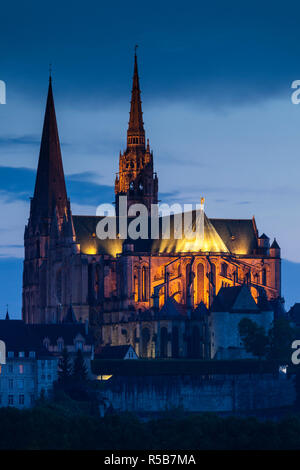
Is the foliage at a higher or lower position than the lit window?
lower

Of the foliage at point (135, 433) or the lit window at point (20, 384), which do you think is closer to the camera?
the foliage at point (135, 433)

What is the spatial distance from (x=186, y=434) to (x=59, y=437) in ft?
33.0

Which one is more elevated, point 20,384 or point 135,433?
point 20,384

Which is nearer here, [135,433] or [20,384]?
[135,433]

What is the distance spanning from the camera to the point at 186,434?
17538 cm

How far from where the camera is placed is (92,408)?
19725 centimetres

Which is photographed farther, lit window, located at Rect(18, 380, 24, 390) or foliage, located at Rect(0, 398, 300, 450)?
lit window, located at Rect(18, 380, 24, 390)

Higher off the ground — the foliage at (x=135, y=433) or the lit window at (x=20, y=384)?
the lit window at (x=20, y=384)
